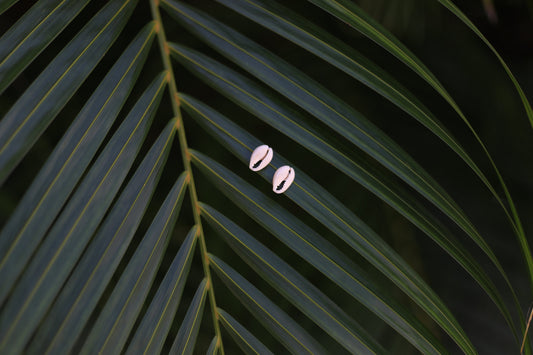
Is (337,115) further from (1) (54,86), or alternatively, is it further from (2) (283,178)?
(1) (54,86)

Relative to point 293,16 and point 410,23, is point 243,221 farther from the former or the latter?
point 410,23

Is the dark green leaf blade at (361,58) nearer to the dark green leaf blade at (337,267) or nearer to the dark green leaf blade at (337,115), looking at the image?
the dark green leaf blade at (337,115)

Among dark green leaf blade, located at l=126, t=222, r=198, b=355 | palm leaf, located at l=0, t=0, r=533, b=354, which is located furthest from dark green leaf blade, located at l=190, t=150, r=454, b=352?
dark green leaf blade, located at l=126, t=222, r=198, b=355

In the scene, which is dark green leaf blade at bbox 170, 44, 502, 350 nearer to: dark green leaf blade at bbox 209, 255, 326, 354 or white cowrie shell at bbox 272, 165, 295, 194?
white cowrie shell at bbox 272, 165, 295, 194

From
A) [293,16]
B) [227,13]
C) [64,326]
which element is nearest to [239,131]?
[293,16]

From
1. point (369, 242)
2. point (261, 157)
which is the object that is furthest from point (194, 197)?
point (369, 242)

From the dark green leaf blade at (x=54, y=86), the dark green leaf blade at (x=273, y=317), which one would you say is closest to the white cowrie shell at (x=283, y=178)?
the dark green leaf blade at (x=273, y=317)
